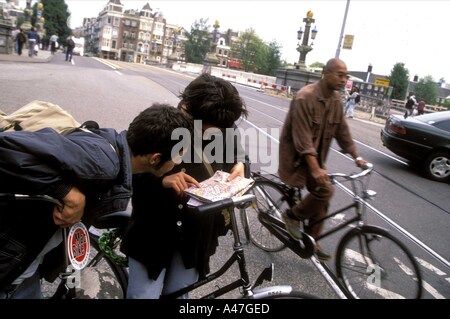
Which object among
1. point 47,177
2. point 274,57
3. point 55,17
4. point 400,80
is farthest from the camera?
point 400,80

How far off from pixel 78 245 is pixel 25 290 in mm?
314

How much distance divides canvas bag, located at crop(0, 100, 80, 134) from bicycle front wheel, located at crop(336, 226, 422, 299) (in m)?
2.49

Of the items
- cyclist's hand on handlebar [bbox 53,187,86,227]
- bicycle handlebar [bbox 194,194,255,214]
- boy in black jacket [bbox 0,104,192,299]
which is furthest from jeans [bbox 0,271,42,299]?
bicycle handlebar [bbox 194,194,255,214]

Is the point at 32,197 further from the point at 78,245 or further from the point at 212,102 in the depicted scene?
the point at 212,102

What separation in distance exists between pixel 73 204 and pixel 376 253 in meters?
2.53

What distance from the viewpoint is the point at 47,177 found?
135 cm

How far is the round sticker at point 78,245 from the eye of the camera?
5.86 ft

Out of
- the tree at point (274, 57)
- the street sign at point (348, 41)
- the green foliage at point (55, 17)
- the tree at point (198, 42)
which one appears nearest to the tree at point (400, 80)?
the tree at point (274, 57)

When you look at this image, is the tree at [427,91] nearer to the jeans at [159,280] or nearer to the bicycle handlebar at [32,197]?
the jeans at [159,280]

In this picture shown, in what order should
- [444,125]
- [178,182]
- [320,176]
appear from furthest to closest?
[444,125] < [320,176] < [178,182]

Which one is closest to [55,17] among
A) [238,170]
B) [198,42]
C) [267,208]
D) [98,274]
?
[198,42]

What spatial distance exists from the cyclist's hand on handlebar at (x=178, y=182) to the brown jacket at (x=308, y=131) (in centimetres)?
150
